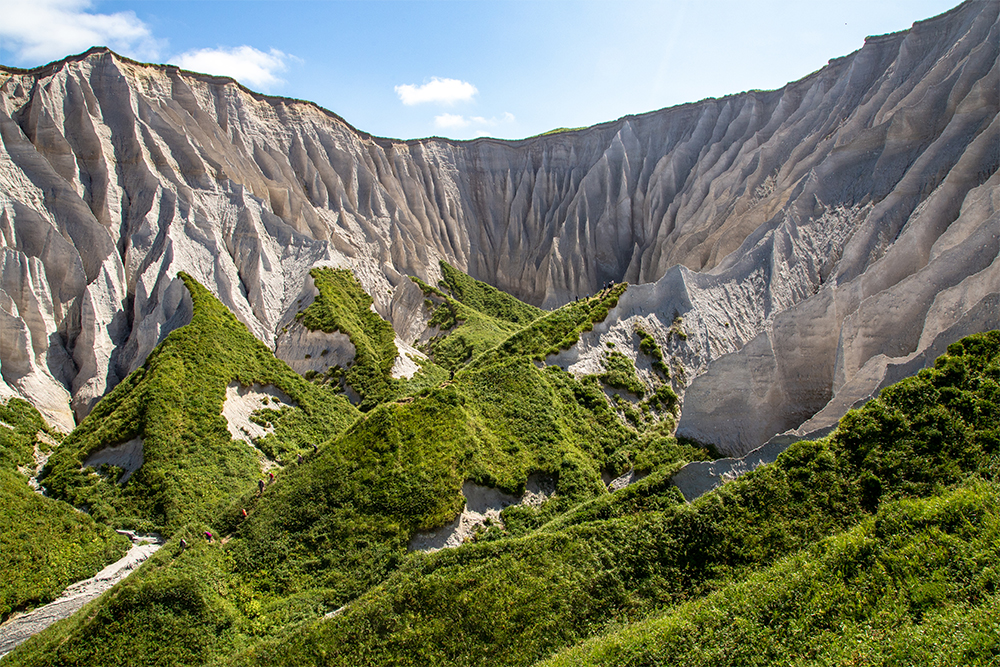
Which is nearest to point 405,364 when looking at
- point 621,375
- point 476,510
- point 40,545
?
point 621,375

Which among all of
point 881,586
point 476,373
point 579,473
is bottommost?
point 881,586

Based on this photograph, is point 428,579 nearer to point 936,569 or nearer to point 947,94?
point 936,569

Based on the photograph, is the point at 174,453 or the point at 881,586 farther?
the point at 174,453

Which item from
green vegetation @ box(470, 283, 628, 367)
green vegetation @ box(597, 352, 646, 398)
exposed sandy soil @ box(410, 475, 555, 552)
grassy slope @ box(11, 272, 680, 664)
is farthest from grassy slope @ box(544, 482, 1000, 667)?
green vegetation @ box(470, 283, 628, 367)

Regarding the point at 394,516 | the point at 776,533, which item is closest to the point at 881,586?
the point at 776,533

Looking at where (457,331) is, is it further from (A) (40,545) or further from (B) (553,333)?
(A) (40,545)

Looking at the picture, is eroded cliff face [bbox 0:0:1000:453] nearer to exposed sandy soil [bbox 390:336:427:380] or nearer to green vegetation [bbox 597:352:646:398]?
green vegetation [bbox 597:352:646:398]

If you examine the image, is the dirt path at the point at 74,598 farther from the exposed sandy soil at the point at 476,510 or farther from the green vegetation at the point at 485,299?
the green vegetation at the point at 485,299
